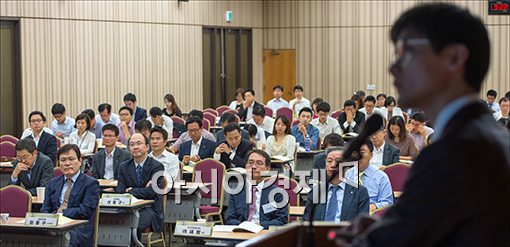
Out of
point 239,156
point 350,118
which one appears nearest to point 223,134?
point 239,156

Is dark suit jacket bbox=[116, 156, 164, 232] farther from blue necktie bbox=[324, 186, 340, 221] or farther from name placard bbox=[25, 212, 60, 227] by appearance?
blue necktie bbox=[324, 186, 340, 221]

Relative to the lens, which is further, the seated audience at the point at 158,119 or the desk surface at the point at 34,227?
the seated audience at the point at 158,119

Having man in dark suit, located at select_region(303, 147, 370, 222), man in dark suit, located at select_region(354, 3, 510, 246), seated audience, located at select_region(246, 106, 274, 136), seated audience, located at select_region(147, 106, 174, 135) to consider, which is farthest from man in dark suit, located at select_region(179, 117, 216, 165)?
man in dark suit, located at select_region(354, 3, 510, 246)

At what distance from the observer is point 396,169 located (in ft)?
26.1

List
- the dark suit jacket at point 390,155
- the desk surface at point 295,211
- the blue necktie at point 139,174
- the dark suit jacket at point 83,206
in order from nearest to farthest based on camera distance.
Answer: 1. the desk surface at point 295,211
2. the dark suit jacket at point 83,206
3. the blue necktie at point 139,174
4. the dark suit jacket at point 390,155

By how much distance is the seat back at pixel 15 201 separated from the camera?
7168 mm

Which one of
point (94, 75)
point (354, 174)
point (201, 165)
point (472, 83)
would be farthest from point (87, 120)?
point (472, 83)

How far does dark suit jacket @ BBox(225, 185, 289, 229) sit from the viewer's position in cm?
646

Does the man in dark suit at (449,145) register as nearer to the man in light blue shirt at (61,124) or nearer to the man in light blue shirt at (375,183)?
the man in light blue shirt at (375,183)

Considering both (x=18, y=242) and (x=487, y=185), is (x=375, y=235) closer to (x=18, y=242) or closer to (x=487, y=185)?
(x=487, y=185)

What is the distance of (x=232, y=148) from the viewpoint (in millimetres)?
10102

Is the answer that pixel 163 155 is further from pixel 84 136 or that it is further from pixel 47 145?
pixel 84 136

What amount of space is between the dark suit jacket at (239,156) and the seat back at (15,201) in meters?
3.22

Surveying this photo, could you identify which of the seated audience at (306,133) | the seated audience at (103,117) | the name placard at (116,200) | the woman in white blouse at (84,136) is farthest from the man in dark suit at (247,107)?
the name placard at (116,200)
